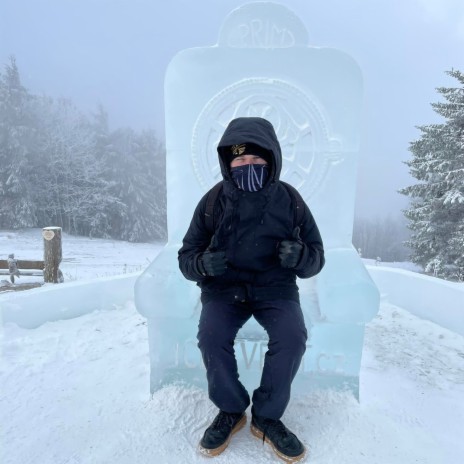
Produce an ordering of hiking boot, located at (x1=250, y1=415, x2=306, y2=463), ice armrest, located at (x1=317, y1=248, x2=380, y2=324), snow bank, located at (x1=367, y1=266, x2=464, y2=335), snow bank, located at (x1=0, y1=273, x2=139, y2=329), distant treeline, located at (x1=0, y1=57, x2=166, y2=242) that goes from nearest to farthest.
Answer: hiking boot, located at (x1=250, y1=415, x2=306, y2=463)
ice armrest, located at (x1=317, y1=248, x2=380, y2=324)
snow bank, located at (x1=0, y1=273, x2=139, y2=329)
snow bank, located at (x1=367, y1=266, x2=464, y2=335)
distant treeline, located at (x1=0, y1=57, x2=166, y2=242)

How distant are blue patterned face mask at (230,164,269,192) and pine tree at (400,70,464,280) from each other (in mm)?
Answer: 12134

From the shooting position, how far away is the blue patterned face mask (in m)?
1.60

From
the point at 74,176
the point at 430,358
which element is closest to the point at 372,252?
the point at 74,176

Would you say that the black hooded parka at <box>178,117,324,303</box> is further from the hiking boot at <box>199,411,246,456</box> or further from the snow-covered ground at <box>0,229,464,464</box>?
the snow-covered ground at <box>0,229,464,464</box>

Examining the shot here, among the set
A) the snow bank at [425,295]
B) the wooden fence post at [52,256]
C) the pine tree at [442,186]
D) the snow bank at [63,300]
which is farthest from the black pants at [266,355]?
the pine tree at [442,186]

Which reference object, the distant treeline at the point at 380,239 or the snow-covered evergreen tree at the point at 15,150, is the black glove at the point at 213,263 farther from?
the distant treeline at the point at 380,239

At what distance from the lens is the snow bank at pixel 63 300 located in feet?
9.00

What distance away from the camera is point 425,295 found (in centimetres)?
328

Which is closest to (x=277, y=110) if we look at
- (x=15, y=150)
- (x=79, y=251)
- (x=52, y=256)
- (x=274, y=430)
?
(x=274, y=430)

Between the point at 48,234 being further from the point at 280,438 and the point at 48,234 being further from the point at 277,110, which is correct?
the point at 280,438

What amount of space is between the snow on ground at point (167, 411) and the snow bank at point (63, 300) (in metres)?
0.19

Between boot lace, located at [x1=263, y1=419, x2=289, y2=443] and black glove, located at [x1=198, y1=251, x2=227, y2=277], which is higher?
black glove, located at [x1=198, y1=251, x2=227, y2=277]

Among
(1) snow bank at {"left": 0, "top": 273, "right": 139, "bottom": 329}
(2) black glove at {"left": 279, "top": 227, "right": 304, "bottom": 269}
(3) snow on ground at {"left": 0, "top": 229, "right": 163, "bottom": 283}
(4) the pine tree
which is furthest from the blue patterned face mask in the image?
(3) snow on ground at {"left": 0, "top": 229, "right": 163, "bottom": 283}

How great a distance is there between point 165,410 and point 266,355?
2.11 ft
